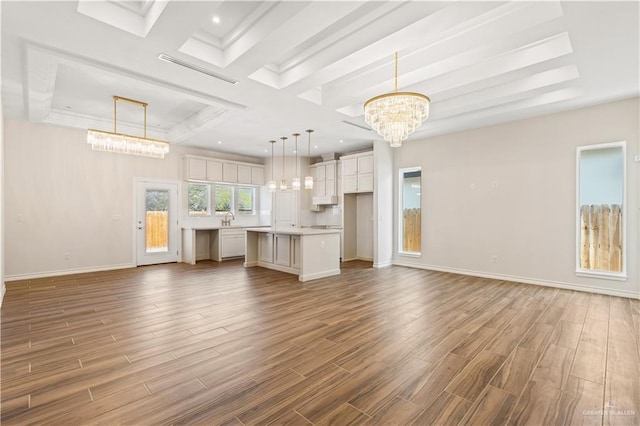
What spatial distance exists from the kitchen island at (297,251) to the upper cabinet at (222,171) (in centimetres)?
227

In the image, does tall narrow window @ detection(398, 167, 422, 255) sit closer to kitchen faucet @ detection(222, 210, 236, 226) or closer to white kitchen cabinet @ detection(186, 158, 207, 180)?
kitchen faucet @ detection(222, 210, 236, 226)

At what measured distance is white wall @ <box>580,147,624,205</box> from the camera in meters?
4.66

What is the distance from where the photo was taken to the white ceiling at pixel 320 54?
2.61 meters

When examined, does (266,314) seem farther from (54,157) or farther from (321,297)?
(54,157)

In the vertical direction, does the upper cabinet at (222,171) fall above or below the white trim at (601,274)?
above

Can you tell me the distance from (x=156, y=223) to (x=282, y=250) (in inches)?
136

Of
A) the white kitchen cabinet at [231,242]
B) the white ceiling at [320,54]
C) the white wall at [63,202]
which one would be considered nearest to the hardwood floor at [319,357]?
the white wall at [63,202]

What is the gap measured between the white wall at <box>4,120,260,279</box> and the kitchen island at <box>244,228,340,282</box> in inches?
114

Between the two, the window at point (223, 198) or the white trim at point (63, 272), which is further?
the window at point (223, 198)

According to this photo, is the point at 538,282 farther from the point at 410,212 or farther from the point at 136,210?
the point at 136,210

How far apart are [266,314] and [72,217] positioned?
519cm

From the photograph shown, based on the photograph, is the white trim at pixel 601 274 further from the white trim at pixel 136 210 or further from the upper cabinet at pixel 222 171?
the white trim at pixel 136 210

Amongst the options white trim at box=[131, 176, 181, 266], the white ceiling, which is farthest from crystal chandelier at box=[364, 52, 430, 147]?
white trim at box=[131, 176, 181, 266]

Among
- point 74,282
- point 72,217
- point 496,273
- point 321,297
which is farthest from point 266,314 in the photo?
point 72,217
